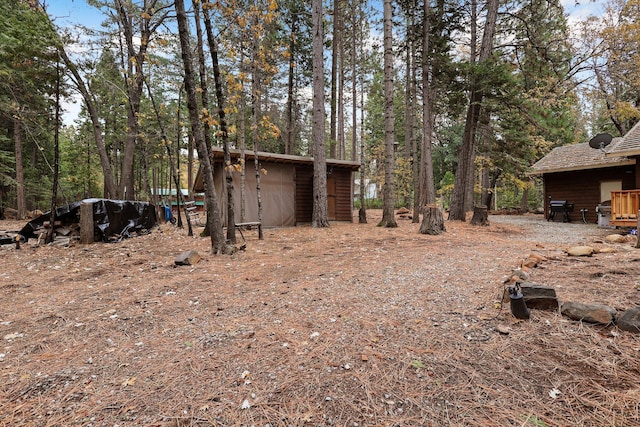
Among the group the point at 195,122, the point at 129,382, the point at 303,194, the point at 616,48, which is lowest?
the point at 129,382

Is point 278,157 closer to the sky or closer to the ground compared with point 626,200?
closer to the sky

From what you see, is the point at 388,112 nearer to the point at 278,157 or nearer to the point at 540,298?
the point at 278,157

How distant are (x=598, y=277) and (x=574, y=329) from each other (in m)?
1.59

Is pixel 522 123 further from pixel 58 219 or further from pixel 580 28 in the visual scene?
pixel 58 219

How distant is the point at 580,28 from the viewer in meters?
12.4

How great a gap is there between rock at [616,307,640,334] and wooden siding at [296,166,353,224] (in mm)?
10117

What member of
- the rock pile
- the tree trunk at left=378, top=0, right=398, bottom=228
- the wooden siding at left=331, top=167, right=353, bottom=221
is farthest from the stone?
the wooden siding at left=331, top=167, right=353, bottom=221

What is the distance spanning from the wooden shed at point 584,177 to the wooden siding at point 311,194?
9467 millimetres

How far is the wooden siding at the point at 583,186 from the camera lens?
468 inches

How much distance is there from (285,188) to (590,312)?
32.6 ft

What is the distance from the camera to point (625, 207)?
8.53 metres

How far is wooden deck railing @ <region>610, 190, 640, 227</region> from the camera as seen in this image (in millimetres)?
8266

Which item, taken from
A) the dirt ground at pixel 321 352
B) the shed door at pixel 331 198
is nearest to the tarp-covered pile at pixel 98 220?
the dirt ground at pixel 321 352

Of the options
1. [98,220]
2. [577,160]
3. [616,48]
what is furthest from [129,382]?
[577,160]
